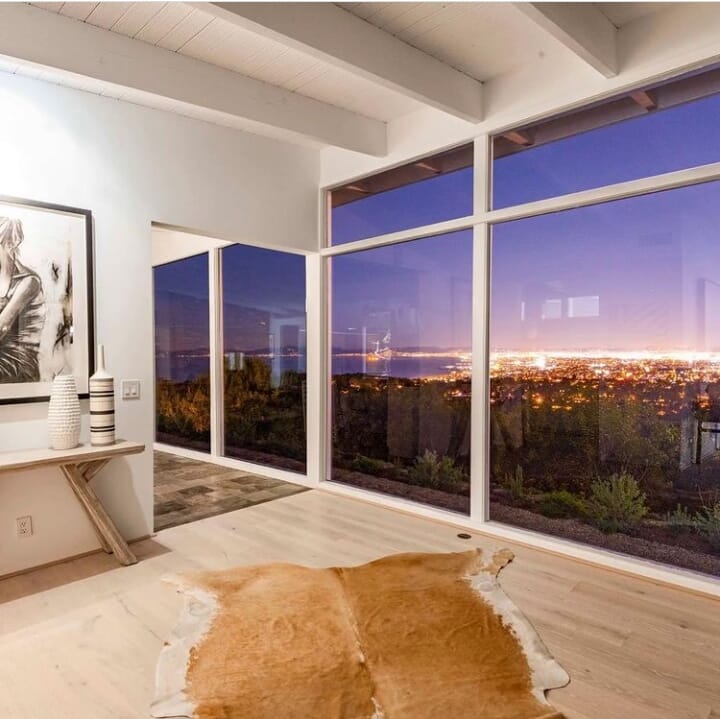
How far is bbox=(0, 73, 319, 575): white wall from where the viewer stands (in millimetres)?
3164

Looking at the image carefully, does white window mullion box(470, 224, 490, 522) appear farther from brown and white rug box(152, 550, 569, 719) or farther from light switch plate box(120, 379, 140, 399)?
light switch plate box(120, 379, 140, 399)

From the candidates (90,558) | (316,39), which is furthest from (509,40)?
(90,558)

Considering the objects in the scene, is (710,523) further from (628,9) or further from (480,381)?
(628,9)

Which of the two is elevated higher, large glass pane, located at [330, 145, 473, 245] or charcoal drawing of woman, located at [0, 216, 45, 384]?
large glass pane, located at [330, 145, 473, 245]

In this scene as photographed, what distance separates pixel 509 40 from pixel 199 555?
11.7 feet

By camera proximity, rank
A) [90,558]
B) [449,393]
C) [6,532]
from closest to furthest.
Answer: [6,532] < [90,558] < [449,393]

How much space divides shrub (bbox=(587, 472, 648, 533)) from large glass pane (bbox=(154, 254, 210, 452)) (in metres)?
4.36

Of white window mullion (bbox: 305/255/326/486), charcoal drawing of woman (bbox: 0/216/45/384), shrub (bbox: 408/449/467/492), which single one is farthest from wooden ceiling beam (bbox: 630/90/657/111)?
charcoal drawing of woman (bbox: 0/216/45/384)

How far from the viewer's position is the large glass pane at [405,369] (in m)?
4.04

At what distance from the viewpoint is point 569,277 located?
340 centimetres

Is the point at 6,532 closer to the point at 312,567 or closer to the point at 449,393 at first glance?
the point at 312,567

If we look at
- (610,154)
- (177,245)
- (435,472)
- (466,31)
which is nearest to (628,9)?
(610,154)

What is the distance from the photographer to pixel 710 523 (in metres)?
2.89

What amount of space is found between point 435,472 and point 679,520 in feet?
5.53
